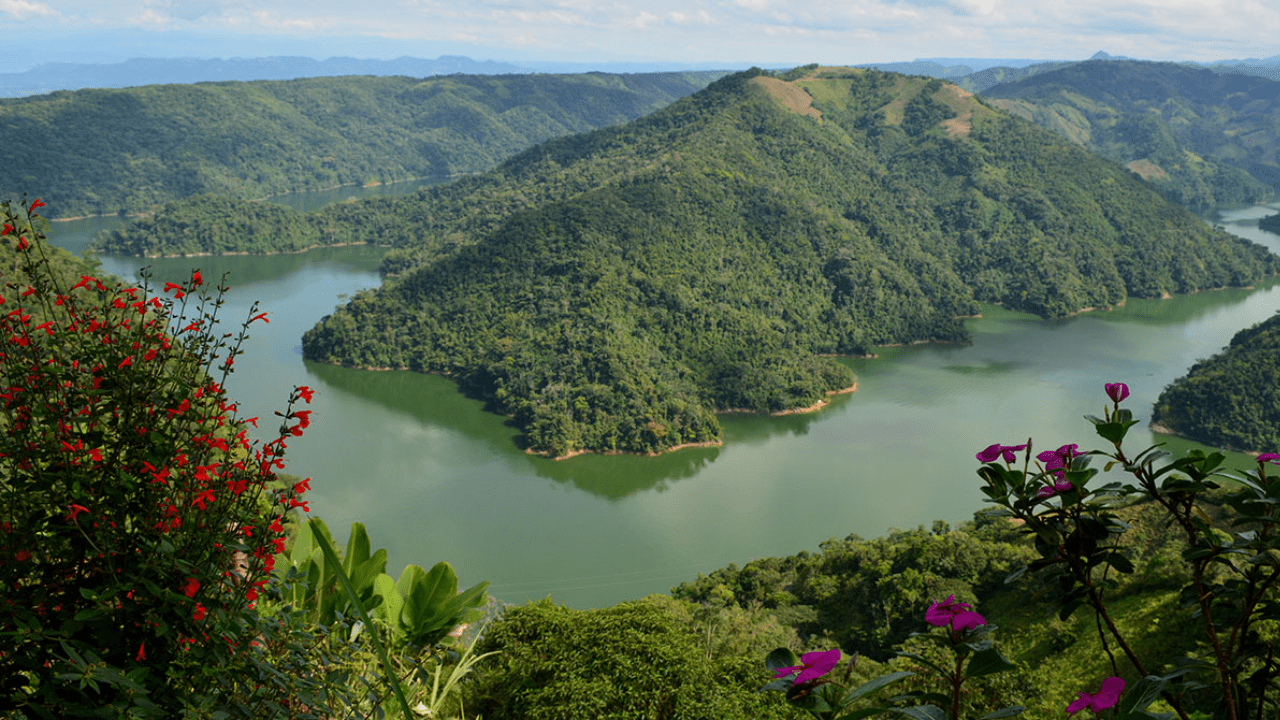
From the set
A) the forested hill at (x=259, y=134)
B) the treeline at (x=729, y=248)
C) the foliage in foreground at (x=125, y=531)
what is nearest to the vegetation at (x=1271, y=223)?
the treeline at (x=729, y=248)

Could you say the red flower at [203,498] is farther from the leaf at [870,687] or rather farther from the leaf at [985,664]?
the leaf at [985,664]

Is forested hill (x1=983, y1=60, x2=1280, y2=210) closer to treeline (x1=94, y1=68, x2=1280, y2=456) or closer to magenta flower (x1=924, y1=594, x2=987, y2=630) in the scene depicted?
treeline (x1=94, y1=68, x2=1280, y2=456)

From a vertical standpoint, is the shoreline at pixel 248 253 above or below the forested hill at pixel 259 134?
below

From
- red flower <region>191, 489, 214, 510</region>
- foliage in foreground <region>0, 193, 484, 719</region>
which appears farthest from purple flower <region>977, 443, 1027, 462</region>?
red flower <region>191, 489, 214, 510</region>

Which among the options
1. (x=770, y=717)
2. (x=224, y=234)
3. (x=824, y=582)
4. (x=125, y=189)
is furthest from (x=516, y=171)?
(x=770, y=717)

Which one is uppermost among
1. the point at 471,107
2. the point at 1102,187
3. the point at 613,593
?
the point at 471,107

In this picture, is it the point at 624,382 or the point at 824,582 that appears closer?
the point at 824,582

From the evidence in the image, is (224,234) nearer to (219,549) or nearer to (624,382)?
(624,382)
